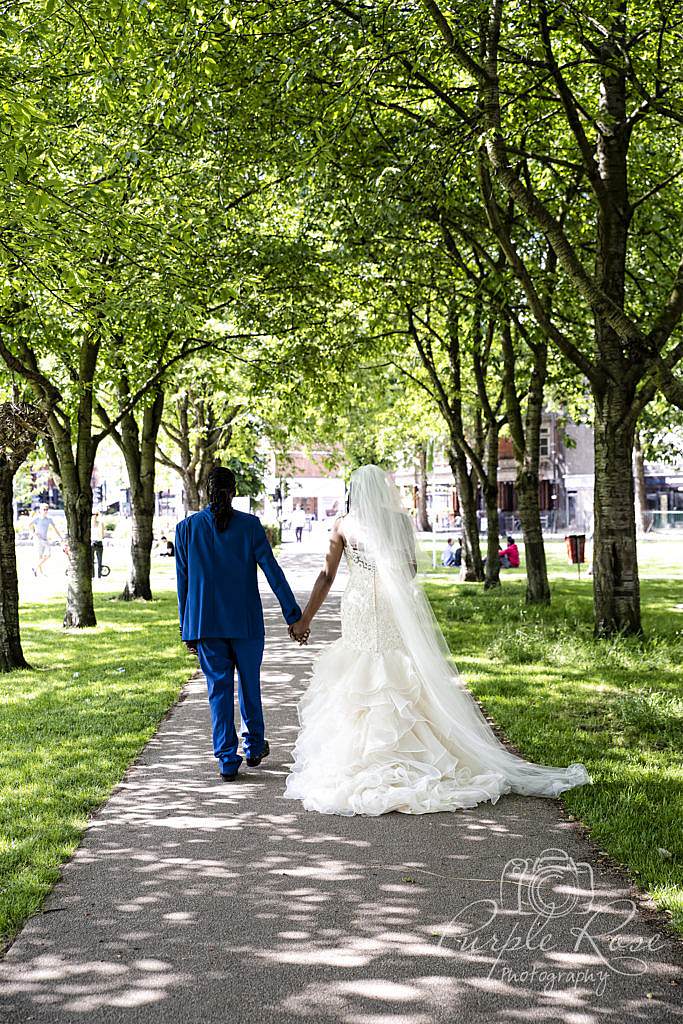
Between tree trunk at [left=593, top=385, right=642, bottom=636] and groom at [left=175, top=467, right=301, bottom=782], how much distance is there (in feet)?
20.7

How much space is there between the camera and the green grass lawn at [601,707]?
17.8ft

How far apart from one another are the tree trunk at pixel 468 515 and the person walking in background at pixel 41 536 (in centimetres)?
1203

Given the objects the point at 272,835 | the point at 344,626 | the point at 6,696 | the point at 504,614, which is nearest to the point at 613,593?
the point at 504,614

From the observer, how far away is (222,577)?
7184 millimetres

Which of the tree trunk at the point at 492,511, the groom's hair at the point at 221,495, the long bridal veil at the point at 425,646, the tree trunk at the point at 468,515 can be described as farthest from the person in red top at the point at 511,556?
the groom's hair at the point at 221,495

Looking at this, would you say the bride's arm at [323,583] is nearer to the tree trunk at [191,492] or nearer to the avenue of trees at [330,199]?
the avenue of trees at [330,199]

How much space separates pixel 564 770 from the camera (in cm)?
670

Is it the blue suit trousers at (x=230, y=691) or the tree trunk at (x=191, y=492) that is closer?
the blue suit trousers at (x=230, y=691)

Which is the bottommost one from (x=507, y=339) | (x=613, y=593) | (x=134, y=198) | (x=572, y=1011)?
(x=572, y=1011)

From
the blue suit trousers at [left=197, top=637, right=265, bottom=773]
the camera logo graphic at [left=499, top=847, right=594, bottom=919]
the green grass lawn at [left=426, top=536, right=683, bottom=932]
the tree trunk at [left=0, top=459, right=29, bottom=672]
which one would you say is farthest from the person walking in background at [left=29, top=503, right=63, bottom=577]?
the camera logo graphic at [left=499, top=847, right=594, bottom=919]

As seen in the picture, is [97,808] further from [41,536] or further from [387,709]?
[41,536]

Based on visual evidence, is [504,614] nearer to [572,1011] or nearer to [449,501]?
[572,1011]

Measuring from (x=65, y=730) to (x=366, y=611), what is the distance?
3.30 metres

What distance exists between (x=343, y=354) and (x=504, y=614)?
627cm
